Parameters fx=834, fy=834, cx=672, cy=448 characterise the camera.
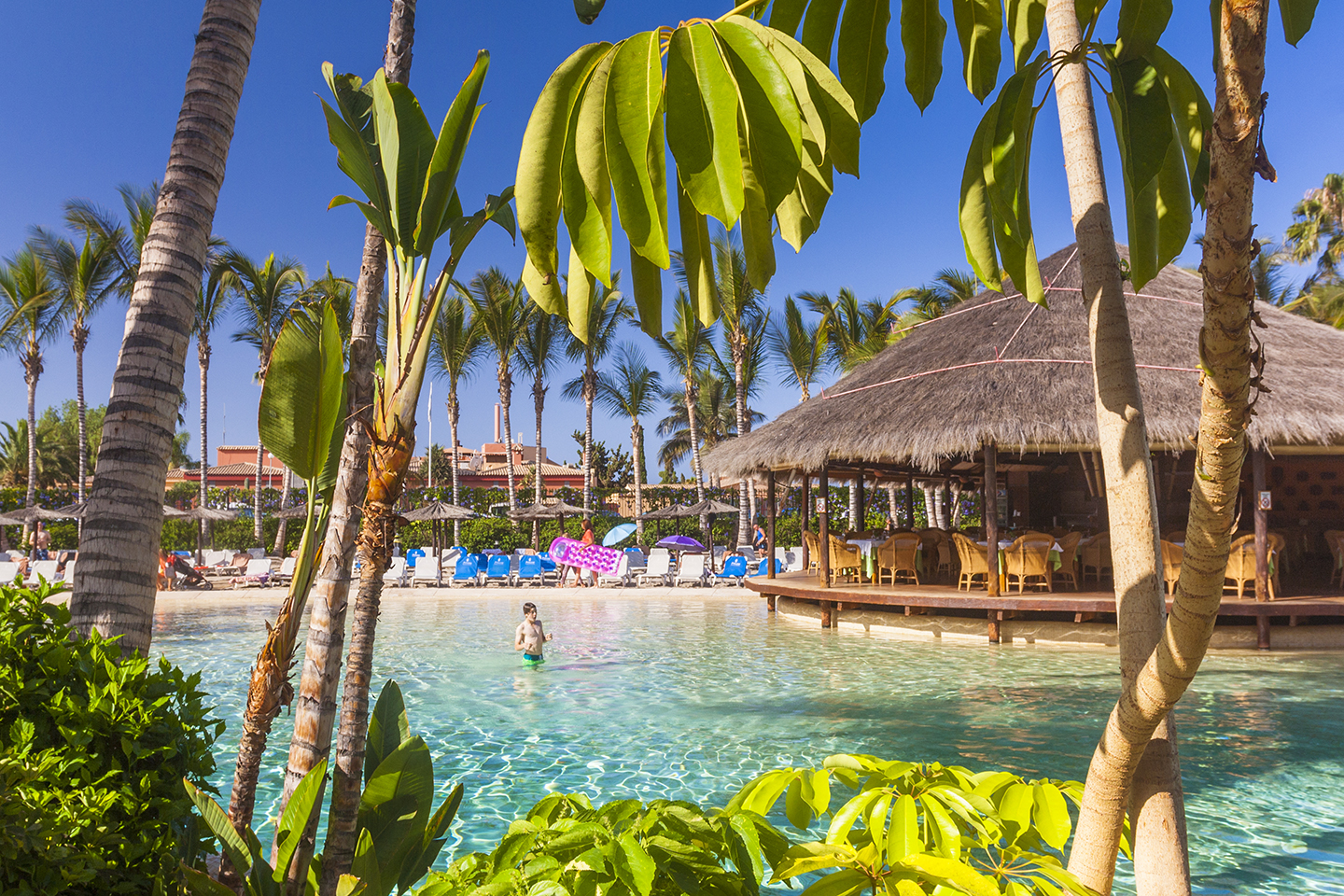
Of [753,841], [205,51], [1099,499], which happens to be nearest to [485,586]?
[1099,499]

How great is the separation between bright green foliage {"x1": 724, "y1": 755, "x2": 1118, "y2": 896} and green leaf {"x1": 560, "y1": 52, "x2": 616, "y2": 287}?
886 mm

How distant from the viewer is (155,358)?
2566 millimetres

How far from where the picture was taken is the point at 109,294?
24.5 meters

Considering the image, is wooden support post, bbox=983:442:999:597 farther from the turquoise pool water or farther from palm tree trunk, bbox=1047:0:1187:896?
palm tree trunk, bbox=1047:0:1187:896

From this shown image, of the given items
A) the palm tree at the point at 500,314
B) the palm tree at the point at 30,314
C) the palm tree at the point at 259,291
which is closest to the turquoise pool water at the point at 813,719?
the palm tree at the point at 500,314

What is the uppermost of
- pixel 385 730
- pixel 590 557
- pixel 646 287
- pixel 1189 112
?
pixel 1189 112

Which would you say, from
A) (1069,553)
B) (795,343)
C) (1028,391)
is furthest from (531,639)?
(795,343)

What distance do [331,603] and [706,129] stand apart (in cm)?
190

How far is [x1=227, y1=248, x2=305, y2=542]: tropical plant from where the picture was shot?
24.7m

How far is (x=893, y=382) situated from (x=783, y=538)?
42.2 ft

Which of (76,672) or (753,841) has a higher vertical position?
(76,672)

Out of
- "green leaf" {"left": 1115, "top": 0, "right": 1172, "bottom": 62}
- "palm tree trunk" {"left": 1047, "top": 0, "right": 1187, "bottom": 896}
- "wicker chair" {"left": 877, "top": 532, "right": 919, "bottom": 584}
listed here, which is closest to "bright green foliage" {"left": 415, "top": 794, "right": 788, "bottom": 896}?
"palm tree trunk" {"left": 1047, "top": 0, "right": 1187, "bottom": 896}

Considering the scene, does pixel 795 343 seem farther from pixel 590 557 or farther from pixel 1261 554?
pixel 1261 554

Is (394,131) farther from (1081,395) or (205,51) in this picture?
(1081,395)
